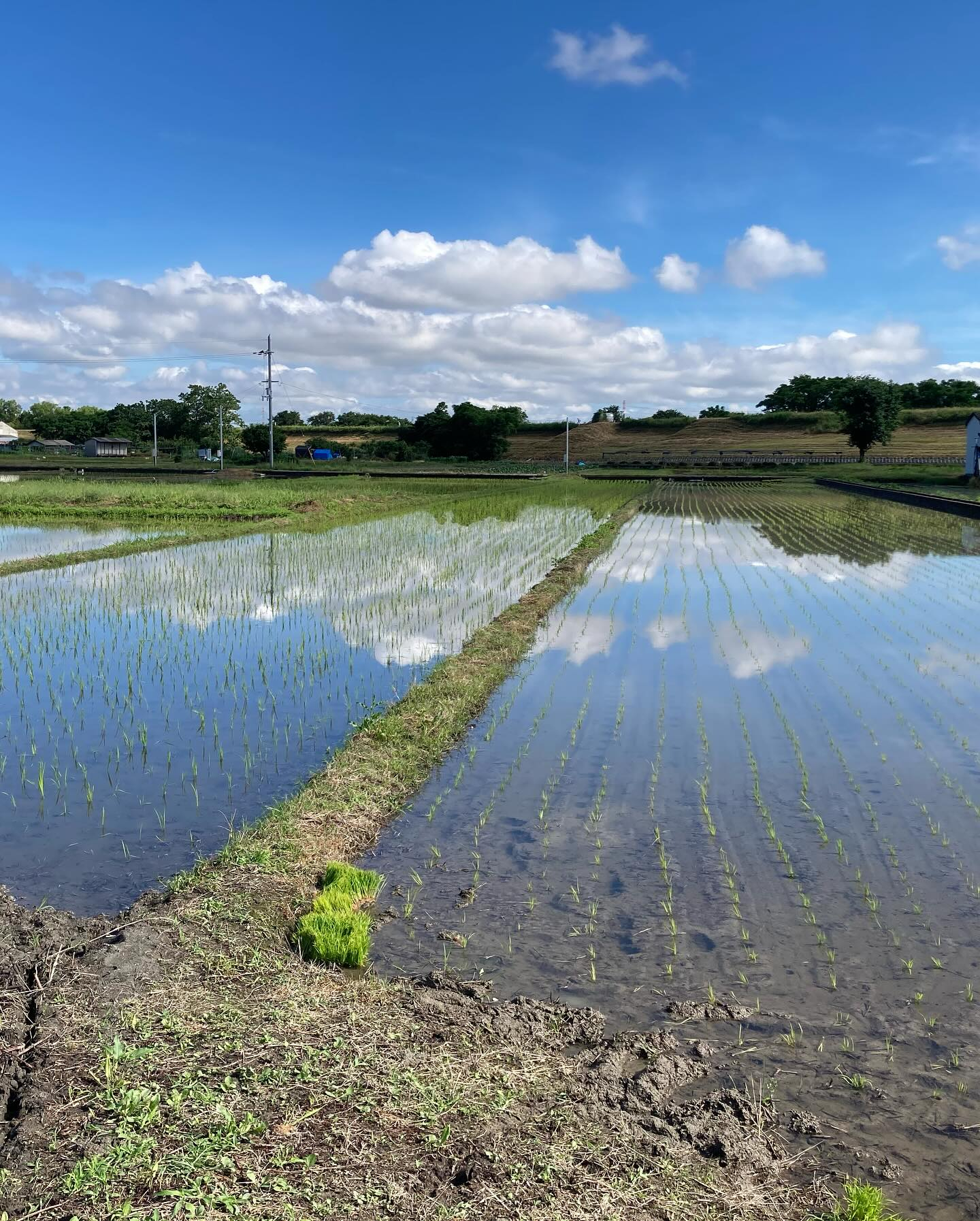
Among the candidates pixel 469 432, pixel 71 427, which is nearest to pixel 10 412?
pixel 71 427

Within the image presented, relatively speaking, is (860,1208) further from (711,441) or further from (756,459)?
(711,441)

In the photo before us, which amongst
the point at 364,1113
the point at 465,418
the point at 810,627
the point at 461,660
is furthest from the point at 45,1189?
the point at 465,418

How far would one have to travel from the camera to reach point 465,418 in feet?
231

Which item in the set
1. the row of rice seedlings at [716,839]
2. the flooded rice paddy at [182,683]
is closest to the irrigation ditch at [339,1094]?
the row of rice seedlings at [716,839]

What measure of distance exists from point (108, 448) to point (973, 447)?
62.2m

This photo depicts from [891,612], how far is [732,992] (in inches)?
349

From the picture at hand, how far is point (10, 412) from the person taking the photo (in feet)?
356

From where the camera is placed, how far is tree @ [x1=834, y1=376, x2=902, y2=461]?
50.5 meters

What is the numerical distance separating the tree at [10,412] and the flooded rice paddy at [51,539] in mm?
98518

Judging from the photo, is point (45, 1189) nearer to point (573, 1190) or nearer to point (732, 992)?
point (573, 1190)

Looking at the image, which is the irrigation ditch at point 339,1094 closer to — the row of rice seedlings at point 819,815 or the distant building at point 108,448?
the row of rice seedlings at point 819,815

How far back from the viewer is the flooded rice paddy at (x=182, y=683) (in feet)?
15.7

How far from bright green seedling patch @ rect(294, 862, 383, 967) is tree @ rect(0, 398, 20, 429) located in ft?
383

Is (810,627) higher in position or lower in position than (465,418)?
lower
